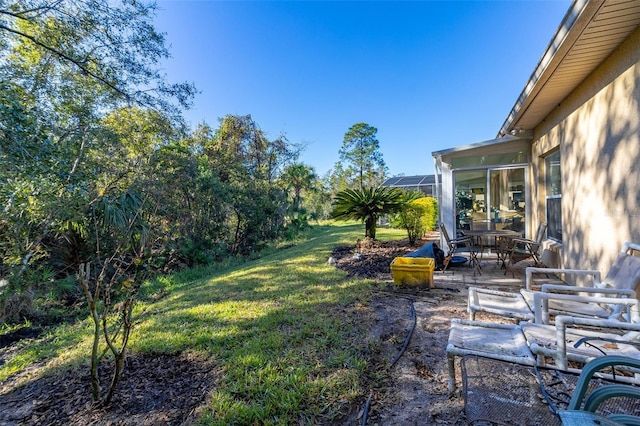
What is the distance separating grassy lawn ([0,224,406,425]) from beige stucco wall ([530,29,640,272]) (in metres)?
3.10

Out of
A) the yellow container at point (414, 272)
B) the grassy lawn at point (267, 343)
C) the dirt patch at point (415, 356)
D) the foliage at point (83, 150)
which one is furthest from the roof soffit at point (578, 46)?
the foliage at point (83, 150)

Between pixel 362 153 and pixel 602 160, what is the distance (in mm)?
23968

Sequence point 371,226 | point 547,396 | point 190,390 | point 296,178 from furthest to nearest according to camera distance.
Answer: point 296,178, point 371,226, point 190,390, point 547,396

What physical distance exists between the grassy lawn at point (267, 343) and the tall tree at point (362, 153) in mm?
22496

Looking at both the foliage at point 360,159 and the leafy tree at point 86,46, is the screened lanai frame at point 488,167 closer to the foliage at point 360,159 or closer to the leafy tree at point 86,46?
the leafy tree at point 86,46

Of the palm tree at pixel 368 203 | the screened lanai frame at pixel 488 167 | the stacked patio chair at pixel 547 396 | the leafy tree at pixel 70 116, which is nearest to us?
the stacked patio chair at pixel 547 396

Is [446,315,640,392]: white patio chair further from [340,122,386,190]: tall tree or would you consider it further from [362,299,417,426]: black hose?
[340,122,386,190]: tall tree

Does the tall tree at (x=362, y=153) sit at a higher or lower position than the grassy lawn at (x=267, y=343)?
higher

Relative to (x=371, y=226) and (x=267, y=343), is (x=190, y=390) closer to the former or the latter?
(x=267, y=343)

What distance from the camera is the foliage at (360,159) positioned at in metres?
26.5

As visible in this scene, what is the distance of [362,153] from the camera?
2681 centimetres

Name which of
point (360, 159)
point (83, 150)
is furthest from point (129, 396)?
point (360, 159)

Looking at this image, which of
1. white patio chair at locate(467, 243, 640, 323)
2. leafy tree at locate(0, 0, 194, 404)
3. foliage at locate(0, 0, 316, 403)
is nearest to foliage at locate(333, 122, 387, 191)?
foliage at locate(0, 0, 316, 403)

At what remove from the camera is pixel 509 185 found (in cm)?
687
